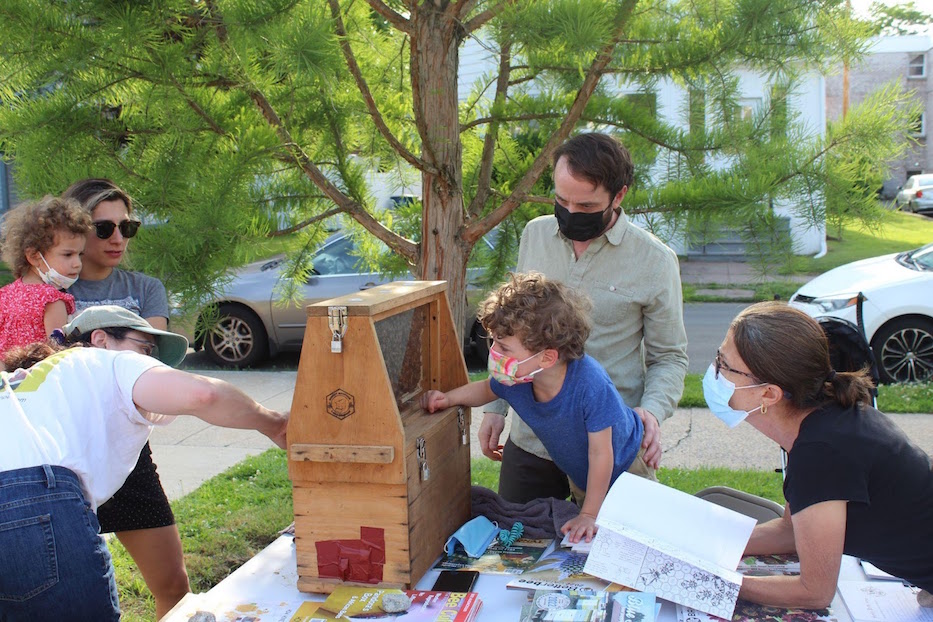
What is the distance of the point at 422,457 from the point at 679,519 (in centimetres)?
60

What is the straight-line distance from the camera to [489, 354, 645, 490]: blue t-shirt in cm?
213

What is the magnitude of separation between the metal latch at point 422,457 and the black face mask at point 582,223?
79 cm

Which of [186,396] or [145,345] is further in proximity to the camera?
[145,345]

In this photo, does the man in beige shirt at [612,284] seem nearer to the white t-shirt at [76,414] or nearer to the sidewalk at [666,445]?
the white t-shirt at [76,414]

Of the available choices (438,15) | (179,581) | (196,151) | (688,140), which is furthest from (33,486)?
(688,140)

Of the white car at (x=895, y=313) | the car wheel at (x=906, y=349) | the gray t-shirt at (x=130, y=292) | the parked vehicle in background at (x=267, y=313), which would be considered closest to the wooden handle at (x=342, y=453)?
the gray t-shirt at (x=130, y=292)

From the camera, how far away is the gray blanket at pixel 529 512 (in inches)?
87.6

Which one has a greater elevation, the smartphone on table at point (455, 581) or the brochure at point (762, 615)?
the smartphone on table at point (455, 581)

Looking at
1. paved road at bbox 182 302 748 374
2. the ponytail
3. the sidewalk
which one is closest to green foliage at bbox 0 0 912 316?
the ponytail

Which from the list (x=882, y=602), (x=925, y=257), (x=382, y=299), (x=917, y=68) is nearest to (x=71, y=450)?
(x=382, y=299)

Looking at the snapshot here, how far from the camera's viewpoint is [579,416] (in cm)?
214

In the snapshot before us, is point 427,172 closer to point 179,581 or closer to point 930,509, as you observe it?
point 179,581

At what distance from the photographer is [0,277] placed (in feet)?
9.37

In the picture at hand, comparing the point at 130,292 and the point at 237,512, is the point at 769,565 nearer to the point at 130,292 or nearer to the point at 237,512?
the point at 130,292
